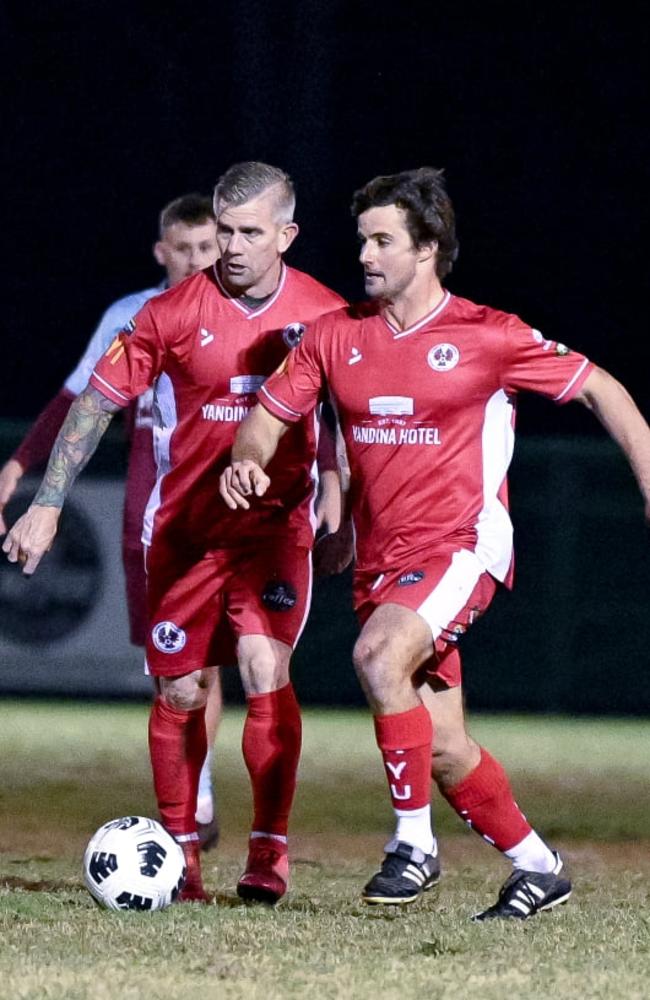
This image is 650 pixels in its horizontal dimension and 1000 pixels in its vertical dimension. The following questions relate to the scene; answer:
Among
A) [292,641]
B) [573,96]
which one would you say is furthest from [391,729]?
[573,96]

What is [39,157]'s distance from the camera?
64.6ft

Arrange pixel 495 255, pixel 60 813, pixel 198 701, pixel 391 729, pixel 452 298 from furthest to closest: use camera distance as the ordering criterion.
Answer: pixel 495 255, pixel 60 813, pixel 198 701, pixel 452 298, pixel 391 729

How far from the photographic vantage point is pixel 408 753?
210 inches

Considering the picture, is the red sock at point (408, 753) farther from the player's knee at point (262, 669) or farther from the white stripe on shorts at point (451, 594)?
the player's knee at point (262, 669)

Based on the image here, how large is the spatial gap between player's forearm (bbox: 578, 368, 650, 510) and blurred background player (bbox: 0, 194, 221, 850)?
1.93 m

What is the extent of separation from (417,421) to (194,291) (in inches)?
36.9

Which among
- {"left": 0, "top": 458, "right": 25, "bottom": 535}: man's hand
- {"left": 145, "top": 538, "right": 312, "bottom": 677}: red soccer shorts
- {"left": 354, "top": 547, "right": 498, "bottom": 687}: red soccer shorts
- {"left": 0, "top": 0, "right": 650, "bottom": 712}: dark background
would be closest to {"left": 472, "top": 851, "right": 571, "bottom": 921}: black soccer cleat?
{"left": 354, "top": 547, "right": 498, "bottom": 687}: red soccer shorts

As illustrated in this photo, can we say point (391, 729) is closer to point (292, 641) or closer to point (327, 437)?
point (292, 641)

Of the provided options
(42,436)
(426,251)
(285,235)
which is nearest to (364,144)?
(42,436)

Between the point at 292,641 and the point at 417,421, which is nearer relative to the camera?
the point at 417,421

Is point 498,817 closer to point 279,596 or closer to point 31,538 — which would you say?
point 279,596

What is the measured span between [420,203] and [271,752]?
1.72m

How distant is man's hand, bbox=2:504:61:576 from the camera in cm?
565

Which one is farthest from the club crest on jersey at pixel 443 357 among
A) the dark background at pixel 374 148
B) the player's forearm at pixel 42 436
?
the dark background at pixel 374 148
